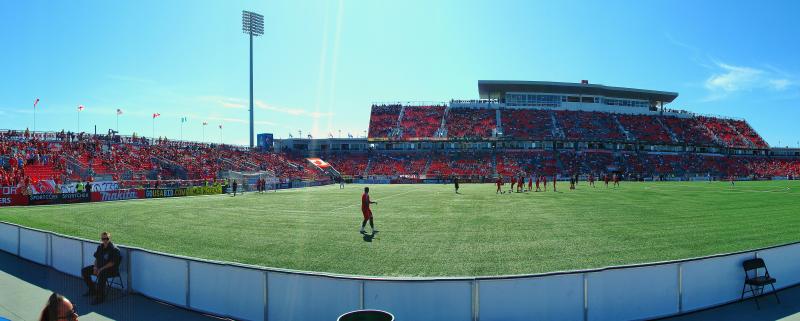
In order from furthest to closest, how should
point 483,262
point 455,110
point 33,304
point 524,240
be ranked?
point 455,110, point 524,240, point 483,262, point 33,304

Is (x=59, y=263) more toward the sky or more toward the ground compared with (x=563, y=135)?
more toward the ground

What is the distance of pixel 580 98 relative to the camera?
85688mm

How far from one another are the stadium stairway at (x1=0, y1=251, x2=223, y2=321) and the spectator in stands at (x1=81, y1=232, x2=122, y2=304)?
199mm

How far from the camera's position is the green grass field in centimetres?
1059

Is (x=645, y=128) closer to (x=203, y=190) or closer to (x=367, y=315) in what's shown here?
(x=203, y=190)

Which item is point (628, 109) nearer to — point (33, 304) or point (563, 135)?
point (563, 135)

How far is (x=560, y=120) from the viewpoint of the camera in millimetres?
79188

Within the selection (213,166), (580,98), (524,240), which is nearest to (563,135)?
(580,98)

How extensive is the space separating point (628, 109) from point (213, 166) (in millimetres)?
75738

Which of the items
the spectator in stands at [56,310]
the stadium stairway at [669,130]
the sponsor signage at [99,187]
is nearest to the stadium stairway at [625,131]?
the stadium stairway at [669,130]

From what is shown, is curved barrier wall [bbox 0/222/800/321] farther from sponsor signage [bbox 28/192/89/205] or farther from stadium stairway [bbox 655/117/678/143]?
stadium stairway [bbox 655/117/678/143]

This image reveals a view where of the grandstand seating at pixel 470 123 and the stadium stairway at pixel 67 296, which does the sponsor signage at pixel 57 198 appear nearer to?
the stadium stairway at pixel 67 296

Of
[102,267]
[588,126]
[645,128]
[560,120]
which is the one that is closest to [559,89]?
[560,120]

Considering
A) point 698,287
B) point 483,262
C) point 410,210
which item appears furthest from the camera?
point 410,210
